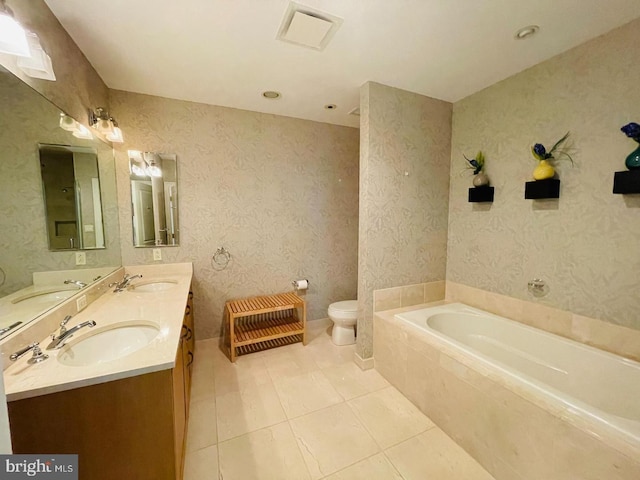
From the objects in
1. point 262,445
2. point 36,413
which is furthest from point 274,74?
point 262,445

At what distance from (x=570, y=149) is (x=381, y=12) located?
1.52 metres

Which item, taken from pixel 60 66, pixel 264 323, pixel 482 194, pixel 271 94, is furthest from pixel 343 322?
pixel 60 66

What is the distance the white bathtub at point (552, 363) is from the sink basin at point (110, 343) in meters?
1.76

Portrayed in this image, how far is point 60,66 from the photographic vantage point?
1.44 m

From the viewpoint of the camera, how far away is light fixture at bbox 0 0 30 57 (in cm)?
90

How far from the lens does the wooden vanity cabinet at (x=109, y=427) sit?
86 cm

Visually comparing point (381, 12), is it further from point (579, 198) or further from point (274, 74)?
point (579, 198)

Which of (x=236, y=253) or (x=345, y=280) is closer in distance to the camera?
(x=236, y=253)

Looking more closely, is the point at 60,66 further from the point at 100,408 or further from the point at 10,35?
the point at 100,408

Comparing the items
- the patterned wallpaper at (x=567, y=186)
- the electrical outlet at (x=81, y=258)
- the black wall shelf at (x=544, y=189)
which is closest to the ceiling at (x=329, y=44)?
the patterned wallpaper at (x=567, y=186)

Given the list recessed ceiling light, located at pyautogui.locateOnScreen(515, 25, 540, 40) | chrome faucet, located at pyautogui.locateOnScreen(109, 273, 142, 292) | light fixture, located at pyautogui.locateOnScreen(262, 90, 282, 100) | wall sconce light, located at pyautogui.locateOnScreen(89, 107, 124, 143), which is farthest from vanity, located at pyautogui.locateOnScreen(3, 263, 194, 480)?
recessed ceiling light, located at pyautogui.locateOnScreen(515, 25, 540, 40)

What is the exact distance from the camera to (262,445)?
1.53 m

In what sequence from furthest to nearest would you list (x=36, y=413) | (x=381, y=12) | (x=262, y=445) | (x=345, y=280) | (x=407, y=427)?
(x=345, y=280)
(x=407, y=427)
(x=262, y=445)
(x=381, y=12)
(x=36, y=413)

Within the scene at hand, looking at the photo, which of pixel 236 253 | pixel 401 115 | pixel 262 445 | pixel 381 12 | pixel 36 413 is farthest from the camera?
pixel 236 253
